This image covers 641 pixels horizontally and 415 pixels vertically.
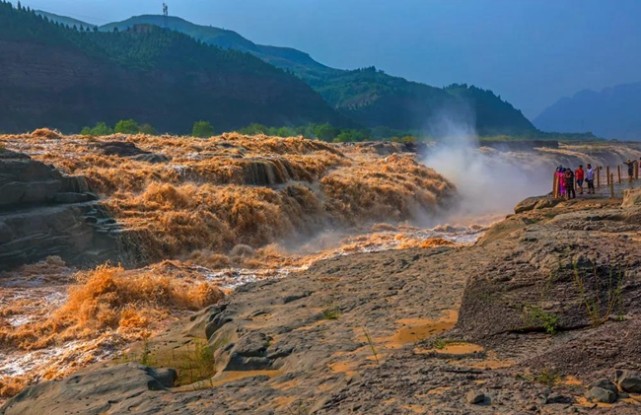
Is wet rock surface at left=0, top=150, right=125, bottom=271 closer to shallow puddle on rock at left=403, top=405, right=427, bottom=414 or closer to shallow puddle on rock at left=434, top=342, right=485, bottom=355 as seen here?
shallow puddle on rock at left=434, top=342, right=485, bottom=355

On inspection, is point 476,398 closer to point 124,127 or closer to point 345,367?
point 345,367

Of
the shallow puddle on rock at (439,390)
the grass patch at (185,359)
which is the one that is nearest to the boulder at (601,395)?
the shallow puddle on rock at (439,390)

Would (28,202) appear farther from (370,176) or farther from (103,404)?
(370,176)

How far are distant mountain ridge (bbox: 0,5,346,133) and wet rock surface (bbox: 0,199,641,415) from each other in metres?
66.8

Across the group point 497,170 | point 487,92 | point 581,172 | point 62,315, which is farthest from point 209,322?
point 487,92

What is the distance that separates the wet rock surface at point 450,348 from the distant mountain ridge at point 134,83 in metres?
66.8

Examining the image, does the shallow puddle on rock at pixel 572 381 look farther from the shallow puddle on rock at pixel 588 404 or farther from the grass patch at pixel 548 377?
the shallow puddle on rock at pixel 588 404

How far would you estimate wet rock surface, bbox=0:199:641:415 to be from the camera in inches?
174

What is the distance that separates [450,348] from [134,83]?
289ft

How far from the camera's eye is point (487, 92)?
7574 inches

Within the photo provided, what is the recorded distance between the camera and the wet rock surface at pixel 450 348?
4.41 metres

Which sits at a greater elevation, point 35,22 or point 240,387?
point 35,22

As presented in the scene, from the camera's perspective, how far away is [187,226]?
17.6 m

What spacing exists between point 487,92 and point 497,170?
520 feet
